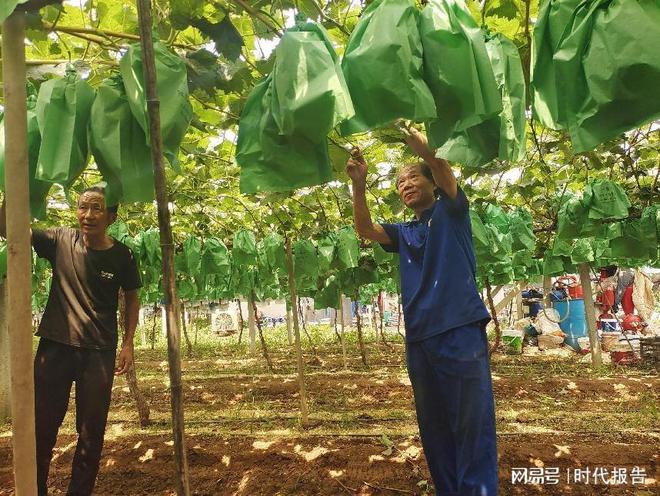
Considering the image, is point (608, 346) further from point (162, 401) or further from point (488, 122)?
point (488, 122)

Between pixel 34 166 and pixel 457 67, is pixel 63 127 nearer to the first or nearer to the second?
pixel 34 166

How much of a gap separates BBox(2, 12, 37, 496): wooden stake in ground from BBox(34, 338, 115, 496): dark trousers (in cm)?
141

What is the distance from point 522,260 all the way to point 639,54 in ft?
23.0

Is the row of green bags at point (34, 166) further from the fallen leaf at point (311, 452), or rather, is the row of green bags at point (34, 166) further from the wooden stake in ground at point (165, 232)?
the fallen leaf at point (311, 452)

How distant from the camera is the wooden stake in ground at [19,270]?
1.20 meters

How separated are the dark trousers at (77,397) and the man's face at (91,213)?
2.00 ft

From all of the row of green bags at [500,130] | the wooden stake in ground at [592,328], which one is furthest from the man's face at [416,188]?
the wooden stake in ground at [592,328]

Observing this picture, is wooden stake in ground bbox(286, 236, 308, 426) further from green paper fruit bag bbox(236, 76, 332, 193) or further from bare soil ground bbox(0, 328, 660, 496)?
green paper fruit bag bbox(236, 76, 332, 193)

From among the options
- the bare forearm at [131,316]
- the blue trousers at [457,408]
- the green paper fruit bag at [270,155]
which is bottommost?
the blue trousers at [457,408]

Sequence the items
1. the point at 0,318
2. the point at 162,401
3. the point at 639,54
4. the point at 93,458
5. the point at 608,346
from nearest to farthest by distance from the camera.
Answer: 1. the point at 639,54
2. the point at 93,458
3. the point at 0,318
4. the point at 162,401
5. the point at 608,346

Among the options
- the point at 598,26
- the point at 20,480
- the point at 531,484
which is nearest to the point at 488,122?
the point at 598,26

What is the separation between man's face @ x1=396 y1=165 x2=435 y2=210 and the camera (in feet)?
8.32

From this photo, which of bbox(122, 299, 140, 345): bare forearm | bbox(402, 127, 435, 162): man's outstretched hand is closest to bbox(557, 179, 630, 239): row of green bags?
bbox(402, 127, 435, 162): man's outstretched hand

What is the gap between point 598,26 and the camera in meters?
0.99
